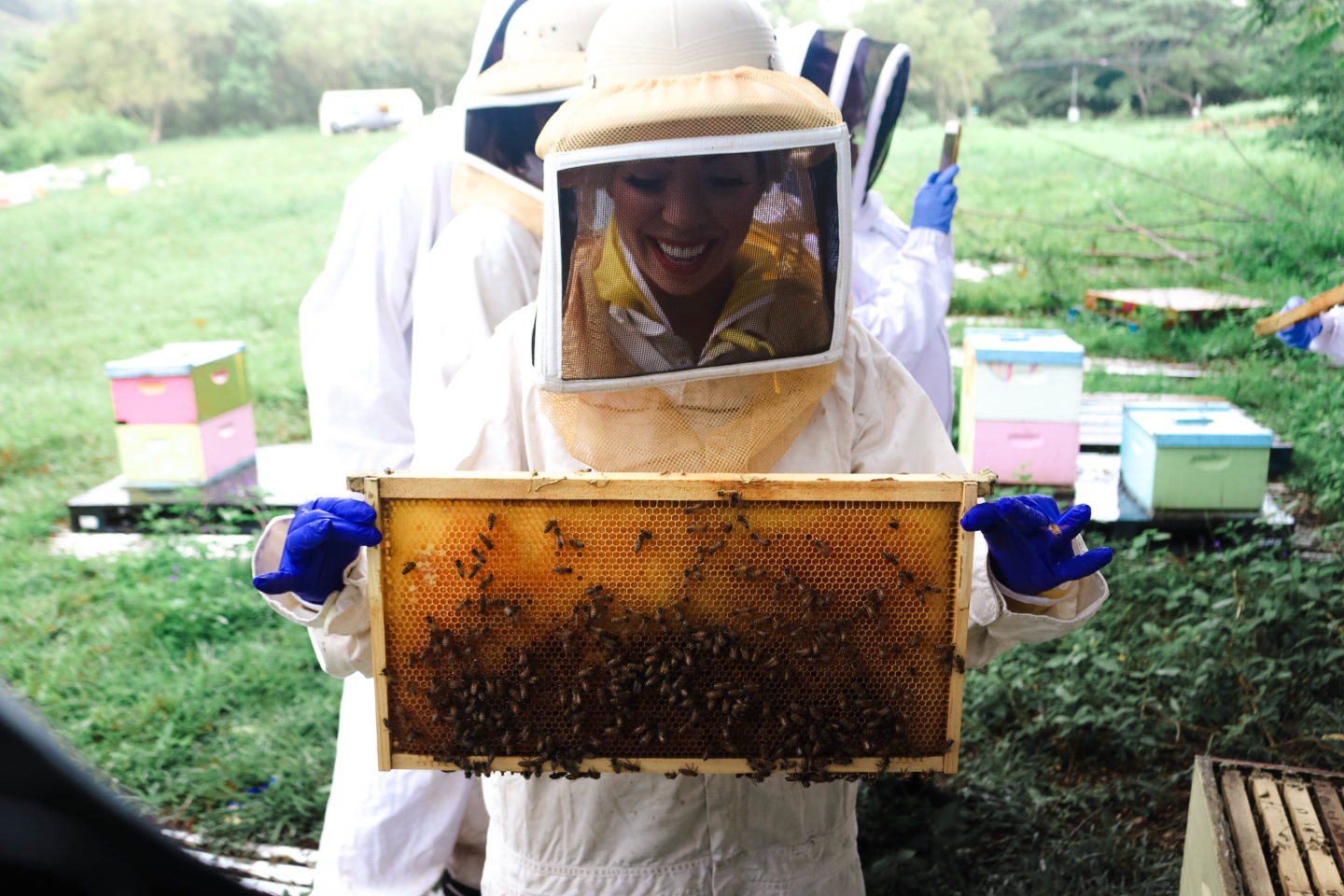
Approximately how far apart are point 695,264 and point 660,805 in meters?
1.00

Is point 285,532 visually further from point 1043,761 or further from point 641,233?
point 1043,761

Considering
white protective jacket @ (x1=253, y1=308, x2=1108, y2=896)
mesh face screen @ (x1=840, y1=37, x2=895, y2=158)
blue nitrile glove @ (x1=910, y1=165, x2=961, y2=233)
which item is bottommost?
white protective jacket @ (x1=253, y1=308, x2=1108, y2=896)

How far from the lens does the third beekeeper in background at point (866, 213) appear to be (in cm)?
373

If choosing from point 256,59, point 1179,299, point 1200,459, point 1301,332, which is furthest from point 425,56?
point 1301,332

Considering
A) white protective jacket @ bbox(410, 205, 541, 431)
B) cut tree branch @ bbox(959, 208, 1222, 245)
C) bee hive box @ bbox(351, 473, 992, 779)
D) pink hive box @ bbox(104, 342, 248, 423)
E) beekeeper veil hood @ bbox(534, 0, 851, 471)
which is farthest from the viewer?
cut tree branch @ bbox(959, 208, 1222, 245)

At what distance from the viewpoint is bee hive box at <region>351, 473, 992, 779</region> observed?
1.75 m

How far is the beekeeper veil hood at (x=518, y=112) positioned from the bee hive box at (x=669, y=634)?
142 centimetres

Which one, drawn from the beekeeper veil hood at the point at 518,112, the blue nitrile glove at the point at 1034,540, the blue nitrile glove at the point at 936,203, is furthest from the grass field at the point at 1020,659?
the blue nitrile glove at the point at 936,203

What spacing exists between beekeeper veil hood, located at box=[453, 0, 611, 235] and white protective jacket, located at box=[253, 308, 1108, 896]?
1053 mm

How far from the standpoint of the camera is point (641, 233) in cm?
191

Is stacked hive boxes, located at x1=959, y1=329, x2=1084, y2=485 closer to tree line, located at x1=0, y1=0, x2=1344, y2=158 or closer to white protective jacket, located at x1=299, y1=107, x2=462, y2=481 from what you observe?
white protective jacket, located at x1=299, y1=107, x2=462, y2=481

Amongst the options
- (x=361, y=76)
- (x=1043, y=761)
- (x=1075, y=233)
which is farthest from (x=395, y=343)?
(x=361, y=76)

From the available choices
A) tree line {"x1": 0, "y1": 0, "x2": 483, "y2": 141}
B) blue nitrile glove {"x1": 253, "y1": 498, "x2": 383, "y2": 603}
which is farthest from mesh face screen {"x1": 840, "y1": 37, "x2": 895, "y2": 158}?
tree line {"x1": 0, "y1": 0, "x2": 483, "y2": 141}

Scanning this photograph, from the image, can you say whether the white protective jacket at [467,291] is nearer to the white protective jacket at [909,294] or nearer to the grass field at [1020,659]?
the grass field at [1020,659]
